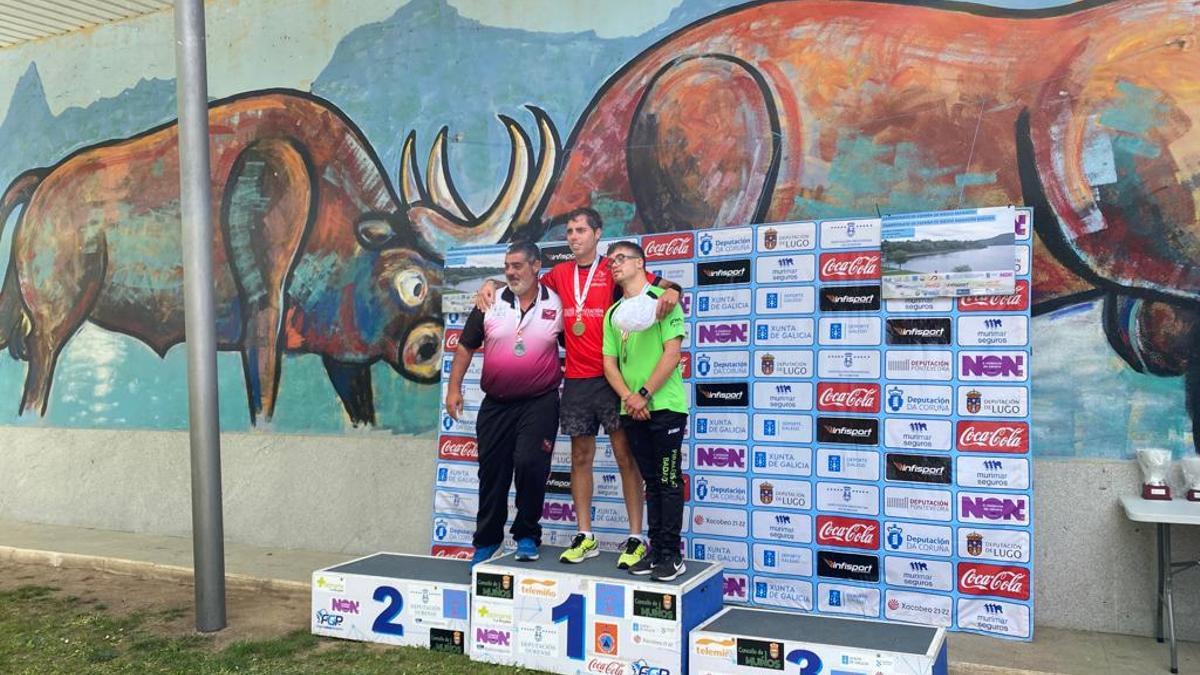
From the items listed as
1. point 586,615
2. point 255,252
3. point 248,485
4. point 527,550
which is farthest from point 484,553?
point 255,252

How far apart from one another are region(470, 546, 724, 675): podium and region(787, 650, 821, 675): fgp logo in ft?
1.69

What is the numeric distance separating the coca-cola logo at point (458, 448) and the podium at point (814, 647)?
7.82ft

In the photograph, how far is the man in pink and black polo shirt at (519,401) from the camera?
189 inches

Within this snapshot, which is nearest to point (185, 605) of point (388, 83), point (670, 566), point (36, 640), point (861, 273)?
point (36, 640)

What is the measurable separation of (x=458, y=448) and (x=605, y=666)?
2.23 m

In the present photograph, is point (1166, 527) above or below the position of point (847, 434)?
below

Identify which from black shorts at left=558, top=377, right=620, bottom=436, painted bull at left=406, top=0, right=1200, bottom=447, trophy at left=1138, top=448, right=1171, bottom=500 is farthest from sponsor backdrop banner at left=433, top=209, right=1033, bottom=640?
black shorts at left=558, top=377, right=620, bottom=436

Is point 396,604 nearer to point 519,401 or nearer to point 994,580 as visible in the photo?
point 519,401

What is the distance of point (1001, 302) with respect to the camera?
4.54 meters

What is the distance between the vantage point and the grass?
4.36m

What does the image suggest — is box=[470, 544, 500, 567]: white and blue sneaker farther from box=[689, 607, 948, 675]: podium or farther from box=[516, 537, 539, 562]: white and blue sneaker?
box=[689, 607, 948, 675]: podium

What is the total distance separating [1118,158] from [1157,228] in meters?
0.42

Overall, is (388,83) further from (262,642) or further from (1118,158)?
(1118,158)

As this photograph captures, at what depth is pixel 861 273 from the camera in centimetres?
488
